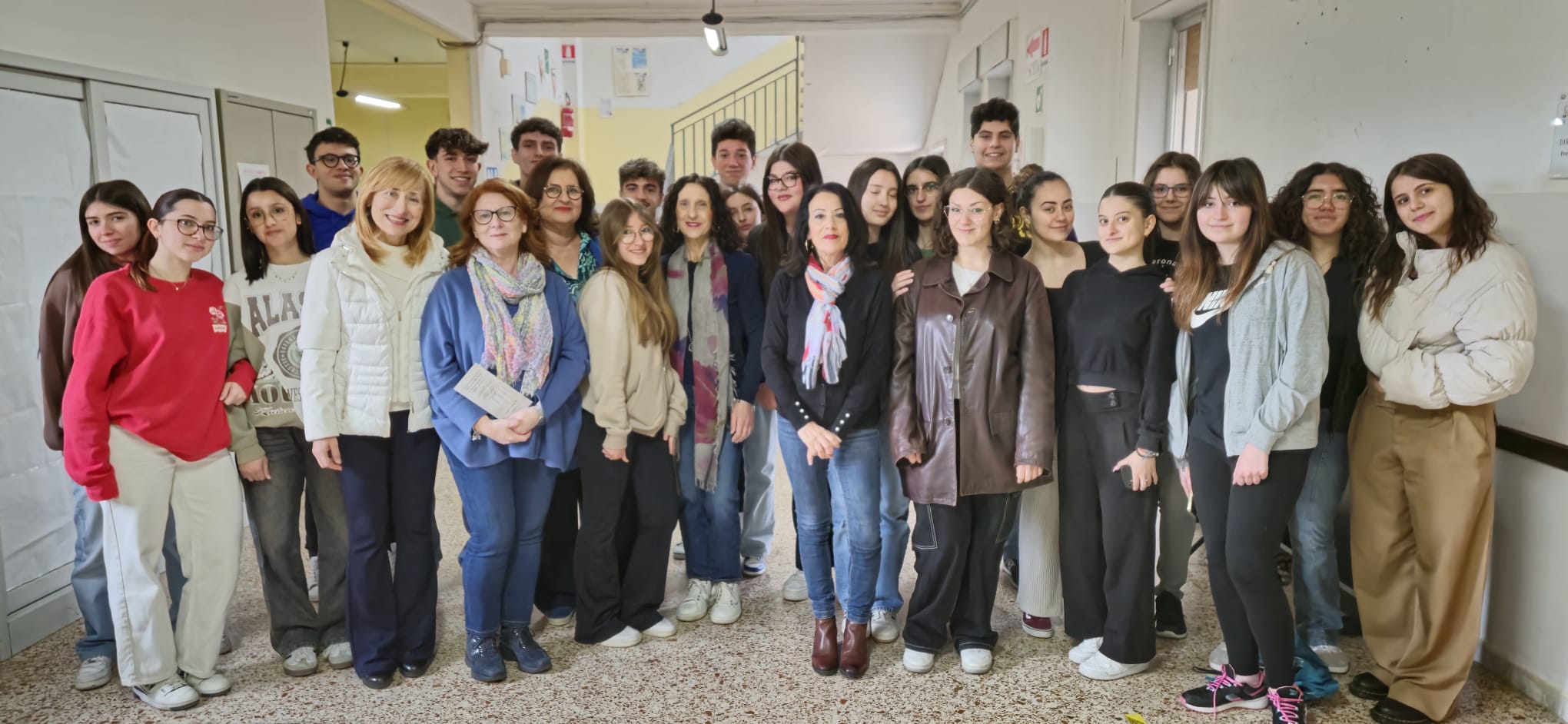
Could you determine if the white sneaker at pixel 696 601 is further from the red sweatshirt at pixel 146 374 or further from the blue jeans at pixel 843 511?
the red sweatshirt at pixel 146 374

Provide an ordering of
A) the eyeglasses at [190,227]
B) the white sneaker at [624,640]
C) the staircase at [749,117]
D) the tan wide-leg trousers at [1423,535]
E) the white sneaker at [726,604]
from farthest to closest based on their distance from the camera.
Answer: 1. the staircase at [749,117]
2. the white sneaker at [726,604]
3. the white sneaker at [624,640]
4. the eyeglasses at [190,227]
5. the tan wide-leg trousers at [1423,535]

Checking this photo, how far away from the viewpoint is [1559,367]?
241cm

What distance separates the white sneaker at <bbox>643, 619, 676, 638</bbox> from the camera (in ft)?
9.98

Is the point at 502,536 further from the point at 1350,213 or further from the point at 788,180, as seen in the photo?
the point at 1350,213

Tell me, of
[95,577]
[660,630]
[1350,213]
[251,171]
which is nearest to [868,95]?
Answer: [251,171]

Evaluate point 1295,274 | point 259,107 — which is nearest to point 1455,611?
point 1295,274

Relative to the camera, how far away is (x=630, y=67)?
11.0 metres

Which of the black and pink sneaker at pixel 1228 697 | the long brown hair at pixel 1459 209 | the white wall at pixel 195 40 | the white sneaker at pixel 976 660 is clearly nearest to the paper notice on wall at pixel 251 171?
the white wall at pixel 195 40

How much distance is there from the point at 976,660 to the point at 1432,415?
1.43 metres

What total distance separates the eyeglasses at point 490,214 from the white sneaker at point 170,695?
5.26 ft

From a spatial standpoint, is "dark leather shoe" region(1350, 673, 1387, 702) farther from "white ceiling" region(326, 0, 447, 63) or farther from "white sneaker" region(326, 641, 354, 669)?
"white ceiling" region(326, 0, 447, 63)

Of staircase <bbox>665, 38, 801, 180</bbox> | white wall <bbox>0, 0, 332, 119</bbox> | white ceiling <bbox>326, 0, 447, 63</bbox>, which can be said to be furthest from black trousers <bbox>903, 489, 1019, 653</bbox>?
staircase <bbox>665, 38, 801, 180</bbox>

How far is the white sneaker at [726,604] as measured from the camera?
315 centimetres

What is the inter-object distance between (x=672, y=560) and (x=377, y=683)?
1.34 m
